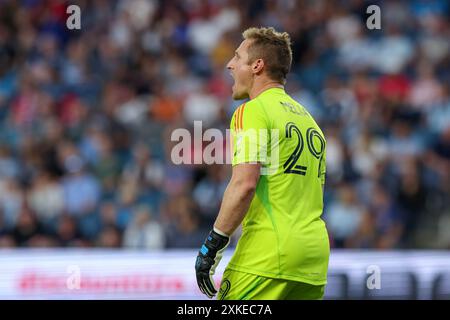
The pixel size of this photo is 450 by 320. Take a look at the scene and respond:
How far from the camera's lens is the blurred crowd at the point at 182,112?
1060 cm

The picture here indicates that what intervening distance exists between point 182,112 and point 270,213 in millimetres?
7440

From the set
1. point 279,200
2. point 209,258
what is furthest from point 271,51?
point 209,258

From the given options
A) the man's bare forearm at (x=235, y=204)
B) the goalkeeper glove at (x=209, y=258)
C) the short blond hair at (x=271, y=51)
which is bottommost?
the goalkeeper glove at (x=209, y=258)

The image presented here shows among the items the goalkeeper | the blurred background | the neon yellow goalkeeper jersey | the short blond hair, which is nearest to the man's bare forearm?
the goalkeeper

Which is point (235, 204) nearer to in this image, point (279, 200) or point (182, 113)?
point (279, 200)

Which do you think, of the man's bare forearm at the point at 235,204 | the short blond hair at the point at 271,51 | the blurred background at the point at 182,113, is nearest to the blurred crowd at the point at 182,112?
the blurred background at the point at 182,113

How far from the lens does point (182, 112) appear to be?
12.0 m

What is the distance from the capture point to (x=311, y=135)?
4.88 metres

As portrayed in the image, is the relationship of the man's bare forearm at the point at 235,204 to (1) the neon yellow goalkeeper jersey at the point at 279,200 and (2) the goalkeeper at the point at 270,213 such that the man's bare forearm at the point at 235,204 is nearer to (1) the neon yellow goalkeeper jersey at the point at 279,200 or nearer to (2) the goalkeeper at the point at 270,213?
(2) the goalkeeper at the point at 270,213

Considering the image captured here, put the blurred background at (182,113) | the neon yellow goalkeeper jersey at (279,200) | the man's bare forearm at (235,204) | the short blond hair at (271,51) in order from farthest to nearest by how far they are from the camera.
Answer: the blurred background at (182,113), the short blond hair at (271,51), the neon yellow goalkeeper jersey at (279,200), the man's bare forearm at (235,204)

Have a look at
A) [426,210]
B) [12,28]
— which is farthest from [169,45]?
[426,210]

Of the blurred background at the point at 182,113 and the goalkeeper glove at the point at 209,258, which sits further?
the blurred background at the point at 182,113

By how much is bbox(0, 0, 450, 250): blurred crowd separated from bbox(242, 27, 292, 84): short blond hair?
5.19 meters
